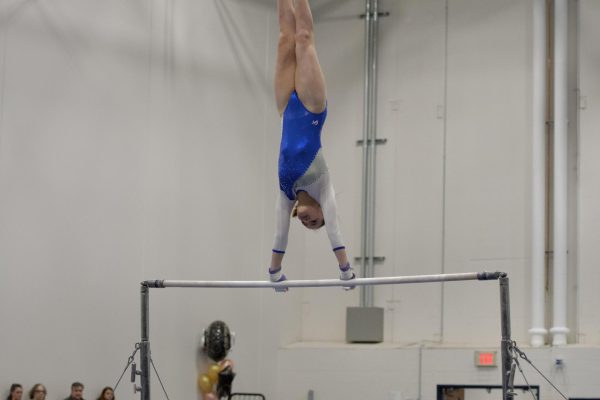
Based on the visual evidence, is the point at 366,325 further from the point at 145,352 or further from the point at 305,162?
the point at 305,162

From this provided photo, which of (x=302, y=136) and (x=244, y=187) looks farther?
(x=244, y=187)

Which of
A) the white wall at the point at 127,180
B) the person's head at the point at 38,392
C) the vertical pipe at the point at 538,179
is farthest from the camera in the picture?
the vertical pipe at the point at 538,179

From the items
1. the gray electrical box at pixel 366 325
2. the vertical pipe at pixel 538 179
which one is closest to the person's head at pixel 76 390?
the gray electrical box at pixel 366 325

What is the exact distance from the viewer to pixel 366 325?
13.3 metres

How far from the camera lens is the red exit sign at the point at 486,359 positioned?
484 inches

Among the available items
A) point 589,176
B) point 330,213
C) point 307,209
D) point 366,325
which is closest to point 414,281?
point 330,213

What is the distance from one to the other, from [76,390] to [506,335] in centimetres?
514

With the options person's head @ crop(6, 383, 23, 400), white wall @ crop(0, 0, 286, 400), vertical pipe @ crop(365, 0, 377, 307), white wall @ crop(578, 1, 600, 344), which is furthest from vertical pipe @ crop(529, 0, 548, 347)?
person's head @ crop(6, 383, 23, 400)

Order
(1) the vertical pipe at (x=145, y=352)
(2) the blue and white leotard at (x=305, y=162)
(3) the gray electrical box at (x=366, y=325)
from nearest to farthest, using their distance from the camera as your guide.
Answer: (2) the blue and white leotard at (x=305, y=162) → (1) the vertical pipe at (x=145, y=352) → (3) the gray electrical box at (x=366, y=325)

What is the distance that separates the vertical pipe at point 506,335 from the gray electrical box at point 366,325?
6.04 meters

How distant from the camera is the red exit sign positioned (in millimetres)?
12297

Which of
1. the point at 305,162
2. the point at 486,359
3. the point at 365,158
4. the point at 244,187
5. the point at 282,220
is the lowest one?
the point at 486,359

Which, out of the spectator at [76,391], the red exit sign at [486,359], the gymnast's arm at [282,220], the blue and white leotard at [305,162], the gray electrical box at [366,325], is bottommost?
the spectator at [76,391]

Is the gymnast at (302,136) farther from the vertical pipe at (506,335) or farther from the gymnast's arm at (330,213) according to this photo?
the vertical pipe at (506,335)
